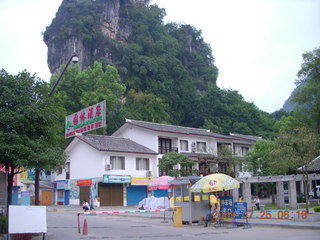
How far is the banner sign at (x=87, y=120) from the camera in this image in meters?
39.5

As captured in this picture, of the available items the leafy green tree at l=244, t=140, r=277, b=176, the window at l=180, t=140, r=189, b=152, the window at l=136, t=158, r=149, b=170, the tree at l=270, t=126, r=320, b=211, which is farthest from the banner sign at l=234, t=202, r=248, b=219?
the window at l=180, t=140, r=189, b=152

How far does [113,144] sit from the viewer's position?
4388cm

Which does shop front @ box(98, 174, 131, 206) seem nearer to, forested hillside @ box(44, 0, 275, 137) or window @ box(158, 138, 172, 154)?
window @ box(158, 138, 172, 154)

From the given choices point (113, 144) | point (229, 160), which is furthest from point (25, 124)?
point (113, 144)

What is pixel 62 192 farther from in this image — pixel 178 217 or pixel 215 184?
pixel 215 184

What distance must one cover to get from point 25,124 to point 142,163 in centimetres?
2988

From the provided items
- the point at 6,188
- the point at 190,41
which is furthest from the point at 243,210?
the point at 190,41

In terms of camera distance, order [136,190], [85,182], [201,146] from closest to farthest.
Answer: [85,182], [136,190], [201,146]

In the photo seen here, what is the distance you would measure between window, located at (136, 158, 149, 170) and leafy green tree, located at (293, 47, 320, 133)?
17183 millimetres

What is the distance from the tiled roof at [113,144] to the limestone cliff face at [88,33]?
38255 mm

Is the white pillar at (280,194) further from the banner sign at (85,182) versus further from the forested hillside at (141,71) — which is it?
the forested hillside at (141,71)

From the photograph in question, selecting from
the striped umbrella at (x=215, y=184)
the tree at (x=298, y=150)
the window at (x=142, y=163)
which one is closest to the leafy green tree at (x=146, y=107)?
the window at (x=142, y=163)

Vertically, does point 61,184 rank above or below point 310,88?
below

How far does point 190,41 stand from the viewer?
10088 centimetres
